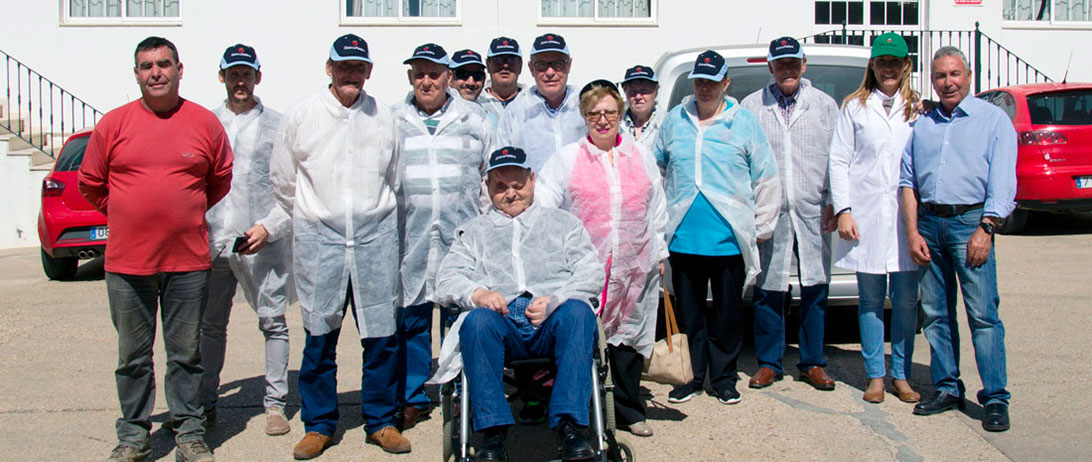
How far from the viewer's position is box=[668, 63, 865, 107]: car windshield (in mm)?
6645

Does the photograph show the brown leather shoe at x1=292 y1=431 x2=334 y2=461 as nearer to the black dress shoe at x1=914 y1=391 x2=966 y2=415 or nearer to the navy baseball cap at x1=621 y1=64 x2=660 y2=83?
the navy baseball cap at x1=621 y1=64 x2=660 y2=83

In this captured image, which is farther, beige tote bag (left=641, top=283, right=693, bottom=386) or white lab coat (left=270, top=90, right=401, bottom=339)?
beige tote bag (left=641, top=283, right=693, bottom=386)

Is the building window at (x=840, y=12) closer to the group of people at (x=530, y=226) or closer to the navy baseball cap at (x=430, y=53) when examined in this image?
the group of people at (x=530, y=226)

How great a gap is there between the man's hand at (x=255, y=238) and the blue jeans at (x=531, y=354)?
1.23 metres

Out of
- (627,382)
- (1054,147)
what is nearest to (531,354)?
(627,382)

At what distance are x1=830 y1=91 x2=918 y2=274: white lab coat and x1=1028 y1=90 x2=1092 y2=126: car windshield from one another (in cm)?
670

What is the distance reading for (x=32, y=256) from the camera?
511 inches

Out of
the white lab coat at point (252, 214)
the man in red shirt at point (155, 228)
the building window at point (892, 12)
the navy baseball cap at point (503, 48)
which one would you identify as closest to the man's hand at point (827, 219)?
the navy baseball cap at point (503, 48)

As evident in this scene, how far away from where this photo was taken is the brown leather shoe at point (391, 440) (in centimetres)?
504

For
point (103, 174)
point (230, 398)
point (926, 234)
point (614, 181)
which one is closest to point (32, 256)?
point (230, 398)

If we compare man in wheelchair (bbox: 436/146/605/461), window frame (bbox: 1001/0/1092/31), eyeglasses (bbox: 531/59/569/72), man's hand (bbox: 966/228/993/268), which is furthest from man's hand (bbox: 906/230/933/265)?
window frame (bbox: 1001/0/1092/31)

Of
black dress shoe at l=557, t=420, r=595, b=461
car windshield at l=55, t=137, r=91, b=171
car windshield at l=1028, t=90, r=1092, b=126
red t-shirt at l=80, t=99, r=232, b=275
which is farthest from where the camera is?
car windshield at l=1028, t=90, r=1092, b=126

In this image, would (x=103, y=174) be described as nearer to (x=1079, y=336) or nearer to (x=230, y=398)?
(x=230, y=398)

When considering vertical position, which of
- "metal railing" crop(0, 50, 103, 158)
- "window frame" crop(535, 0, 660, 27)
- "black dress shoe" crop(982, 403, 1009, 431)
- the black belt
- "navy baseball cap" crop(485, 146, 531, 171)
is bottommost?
"black dress shoe" crop(982, 403, 1009, 431)
